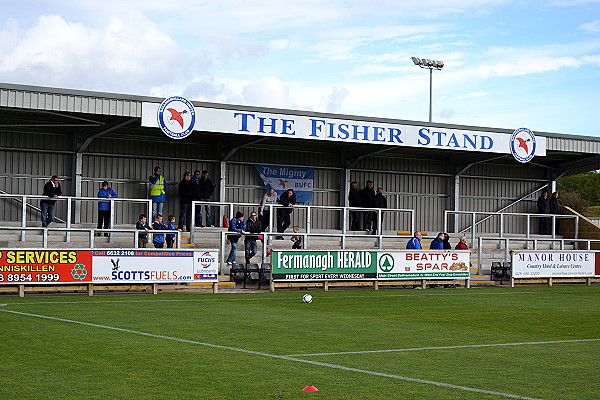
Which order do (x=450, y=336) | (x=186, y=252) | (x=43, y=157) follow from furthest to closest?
(x=43, y=157), (x=186, y=252), (x=450, y=336)

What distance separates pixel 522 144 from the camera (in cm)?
3322

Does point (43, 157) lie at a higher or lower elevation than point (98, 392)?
higher

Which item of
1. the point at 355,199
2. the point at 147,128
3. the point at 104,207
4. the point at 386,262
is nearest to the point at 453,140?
the point at 355,199

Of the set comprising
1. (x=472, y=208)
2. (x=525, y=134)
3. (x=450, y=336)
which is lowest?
(x=450, y=336)

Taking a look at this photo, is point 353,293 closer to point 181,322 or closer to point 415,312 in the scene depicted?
point 415,312

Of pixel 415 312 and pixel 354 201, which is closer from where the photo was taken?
pixel 415 312

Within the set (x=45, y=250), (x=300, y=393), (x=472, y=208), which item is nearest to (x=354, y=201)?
(x=472, y=208)

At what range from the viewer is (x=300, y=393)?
8430 millimetres

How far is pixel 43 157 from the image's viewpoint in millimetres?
29484

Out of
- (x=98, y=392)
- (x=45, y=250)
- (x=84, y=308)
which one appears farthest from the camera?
(x=45, y=250)

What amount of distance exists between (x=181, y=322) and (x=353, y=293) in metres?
9.20

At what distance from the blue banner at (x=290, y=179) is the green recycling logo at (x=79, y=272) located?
42.1ft

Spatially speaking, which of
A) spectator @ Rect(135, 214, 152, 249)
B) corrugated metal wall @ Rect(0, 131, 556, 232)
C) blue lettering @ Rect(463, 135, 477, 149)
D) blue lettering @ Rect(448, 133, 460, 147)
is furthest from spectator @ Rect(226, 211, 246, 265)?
blue lettering @ Rect(463, 135, 477, 149)

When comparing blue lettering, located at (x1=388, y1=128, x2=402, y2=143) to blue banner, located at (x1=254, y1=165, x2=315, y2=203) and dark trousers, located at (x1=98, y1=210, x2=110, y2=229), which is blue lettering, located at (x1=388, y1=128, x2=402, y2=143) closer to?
blue banner, located at (x1=254, y1=165, x2=315, y2=203)
